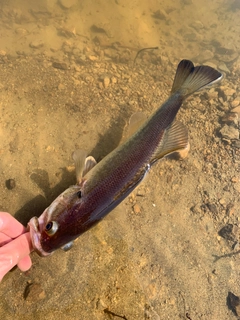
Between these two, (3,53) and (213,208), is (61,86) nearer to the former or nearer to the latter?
(3,53)

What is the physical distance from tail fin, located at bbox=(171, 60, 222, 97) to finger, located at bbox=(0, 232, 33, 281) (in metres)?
2.60

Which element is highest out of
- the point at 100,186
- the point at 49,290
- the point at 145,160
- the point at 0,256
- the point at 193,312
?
the point at 145,160

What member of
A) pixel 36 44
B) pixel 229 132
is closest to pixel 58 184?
pixel 229 132

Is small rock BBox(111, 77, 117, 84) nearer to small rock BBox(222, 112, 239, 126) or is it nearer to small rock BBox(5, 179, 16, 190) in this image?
small rock BBox(222, 112, 239, 126)

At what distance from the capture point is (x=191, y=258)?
3975mm

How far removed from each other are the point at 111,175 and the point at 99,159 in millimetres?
1395

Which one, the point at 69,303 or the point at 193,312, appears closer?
the point at 69,303

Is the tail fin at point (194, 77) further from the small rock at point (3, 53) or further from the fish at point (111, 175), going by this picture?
the small rock at point (3, 53)

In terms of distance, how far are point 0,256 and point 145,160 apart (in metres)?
1.88

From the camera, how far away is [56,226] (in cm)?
255

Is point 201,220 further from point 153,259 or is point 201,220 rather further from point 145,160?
point 145,160

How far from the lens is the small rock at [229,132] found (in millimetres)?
4973

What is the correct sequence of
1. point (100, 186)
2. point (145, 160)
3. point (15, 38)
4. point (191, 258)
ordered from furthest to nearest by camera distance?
point (15, 38) → point (191, 258) → point (145, 160) → point (100, 186)

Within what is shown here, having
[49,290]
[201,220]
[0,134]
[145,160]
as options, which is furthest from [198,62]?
[49,290]
